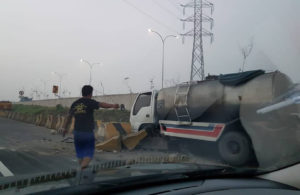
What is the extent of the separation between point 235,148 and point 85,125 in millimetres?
4242

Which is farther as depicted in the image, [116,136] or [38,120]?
[38,120]

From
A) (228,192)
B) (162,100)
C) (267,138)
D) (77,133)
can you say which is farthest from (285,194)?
(162,100)

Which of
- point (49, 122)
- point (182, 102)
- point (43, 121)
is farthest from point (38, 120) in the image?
point (182, 102)

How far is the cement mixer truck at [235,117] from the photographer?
6.79 m

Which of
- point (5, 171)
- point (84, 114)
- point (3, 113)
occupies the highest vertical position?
point (3, 113)

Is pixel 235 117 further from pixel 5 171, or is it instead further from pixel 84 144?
pixel 5 171

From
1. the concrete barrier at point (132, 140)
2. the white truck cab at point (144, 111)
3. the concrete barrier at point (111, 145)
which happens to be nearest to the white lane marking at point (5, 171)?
the concrete barrier at point (111, 145)

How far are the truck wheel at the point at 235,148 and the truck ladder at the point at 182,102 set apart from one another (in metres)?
1.43

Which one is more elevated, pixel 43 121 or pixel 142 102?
pixel 142 102

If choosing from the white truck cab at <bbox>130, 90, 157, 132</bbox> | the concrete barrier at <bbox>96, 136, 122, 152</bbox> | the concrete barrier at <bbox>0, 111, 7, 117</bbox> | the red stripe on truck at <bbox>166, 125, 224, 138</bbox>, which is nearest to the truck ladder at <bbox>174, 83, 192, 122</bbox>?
the red stripe on truck at <bbox>166, 125, 224, 138</bbox>

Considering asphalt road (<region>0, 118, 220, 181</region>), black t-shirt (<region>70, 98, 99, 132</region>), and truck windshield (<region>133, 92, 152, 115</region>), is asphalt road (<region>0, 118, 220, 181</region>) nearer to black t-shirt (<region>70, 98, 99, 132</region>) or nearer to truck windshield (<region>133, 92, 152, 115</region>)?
black t-shirt (<region>70, 98, 99, 132</region>)

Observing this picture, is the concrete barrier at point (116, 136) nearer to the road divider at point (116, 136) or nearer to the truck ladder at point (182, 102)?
the road divider at point (116, 136)

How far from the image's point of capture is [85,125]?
5.50 metres

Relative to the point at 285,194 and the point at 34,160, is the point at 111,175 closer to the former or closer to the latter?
the point at 285,194
